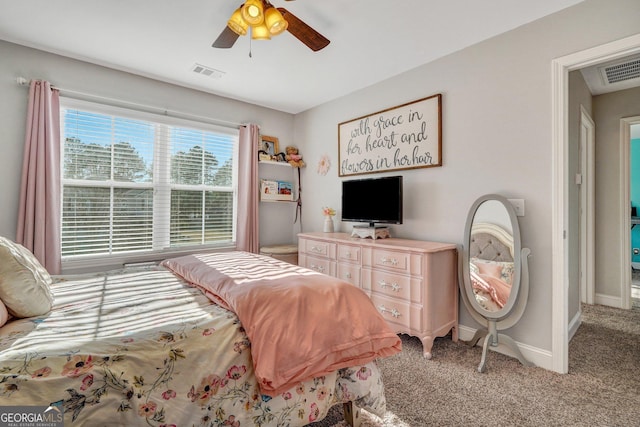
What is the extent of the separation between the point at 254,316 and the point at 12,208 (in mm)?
2729

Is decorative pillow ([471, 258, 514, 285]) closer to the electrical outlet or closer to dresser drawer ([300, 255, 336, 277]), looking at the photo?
the electrical outlet

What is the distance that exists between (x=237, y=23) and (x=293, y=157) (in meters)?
2.54

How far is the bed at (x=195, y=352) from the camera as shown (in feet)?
3.15

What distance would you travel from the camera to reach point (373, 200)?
304 centimetres

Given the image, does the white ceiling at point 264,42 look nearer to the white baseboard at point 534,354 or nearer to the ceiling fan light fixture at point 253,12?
the ceiling fan light fixture at point 253,12

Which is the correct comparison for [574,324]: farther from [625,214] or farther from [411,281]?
[411,281]

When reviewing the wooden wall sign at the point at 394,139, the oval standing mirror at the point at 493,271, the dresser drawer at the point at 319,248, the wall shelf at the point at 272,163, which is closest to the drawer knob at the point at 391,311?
the oval standing mirror at the point at 493,271

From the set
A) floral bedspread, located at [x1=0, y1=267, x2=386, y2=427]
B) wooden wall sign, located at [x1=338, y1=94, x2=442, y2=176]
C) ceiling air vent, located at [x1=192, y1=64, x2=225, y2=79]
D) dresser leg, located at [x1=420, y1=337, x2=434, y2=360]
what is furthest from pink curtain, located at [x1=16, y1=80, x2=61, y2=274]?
dresser leg, located at [x1=420, y1=337, x2=434, y2=360]

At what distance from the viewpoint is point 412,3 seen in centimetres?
204

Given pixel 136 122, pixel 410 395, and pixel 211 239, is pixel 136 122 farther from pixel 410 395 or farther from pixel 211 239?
pixel 410 395

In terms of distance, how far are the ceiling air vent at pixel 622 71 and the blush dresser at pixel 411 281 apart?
2250 mm

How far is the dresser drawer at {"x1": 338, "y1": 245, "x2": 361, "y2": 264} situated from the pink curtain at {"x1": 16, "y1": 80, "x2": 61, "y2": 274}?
255 cm

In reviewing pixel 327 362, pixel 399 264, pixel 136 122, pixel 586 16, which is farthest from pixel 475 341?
pixel 136 122

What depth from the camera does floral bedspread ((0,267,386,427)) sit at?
0.93 m
